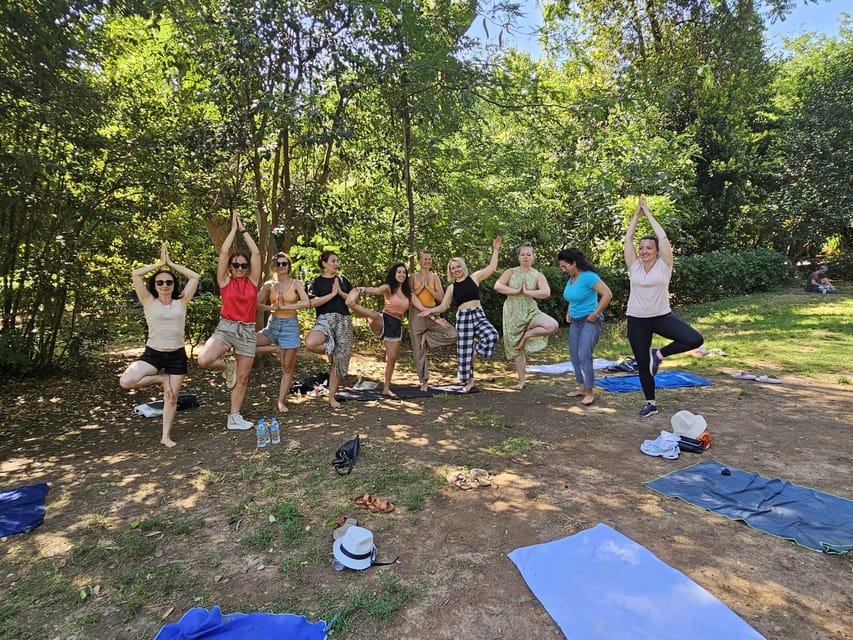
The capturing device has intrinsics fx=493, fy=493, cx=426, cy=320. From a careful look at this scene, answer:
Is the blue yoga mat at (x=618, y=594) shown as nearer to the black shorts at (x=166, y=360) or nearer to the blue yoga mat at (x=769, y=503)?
the blue yoga mat at (x=769, y=503)

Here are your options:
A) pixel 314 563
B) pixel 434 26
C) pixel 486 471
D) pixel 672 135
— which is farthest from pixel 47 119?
pixel 672 135

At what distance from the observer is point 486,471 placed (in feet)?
12.0

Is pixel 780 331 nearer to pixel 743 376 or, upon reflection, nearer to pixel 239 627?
pixel 743 376

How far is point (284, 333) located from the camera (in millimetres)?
5145

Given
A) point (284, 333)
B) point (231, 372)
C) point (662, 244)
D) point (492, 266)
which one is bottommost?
point (231, 372)

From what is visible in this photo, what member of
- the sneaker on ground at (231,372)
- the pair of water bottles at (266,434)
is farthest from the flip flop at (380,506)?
the sneaker on ground at (231,372)

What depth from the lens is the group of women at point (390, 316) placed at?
4.35 meters


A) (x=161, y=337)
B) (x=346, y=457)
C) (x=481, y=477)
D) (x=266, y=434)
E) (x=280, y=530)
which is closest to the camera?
(x=280, y=530)

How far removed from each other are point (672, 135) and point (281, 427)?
12.4m

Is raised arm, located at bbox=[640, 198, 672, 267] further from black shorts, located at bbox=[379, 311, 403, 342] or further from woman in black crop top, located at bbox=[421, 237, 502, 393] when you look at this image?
black shorts, located at bbox=[379, 311, 403, 342]

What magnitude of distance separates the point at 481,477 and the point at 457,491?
0.78 ft

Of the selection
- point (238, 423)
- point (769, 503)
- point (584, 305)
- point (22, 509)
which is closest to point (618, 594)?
point (769, 503)

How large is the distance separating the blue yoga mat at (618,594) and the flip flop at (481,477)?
2.69ft

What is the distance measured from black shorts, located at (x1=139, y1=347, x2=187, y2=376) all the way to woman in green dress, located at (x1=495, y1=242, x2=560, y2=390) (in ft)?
11.1
